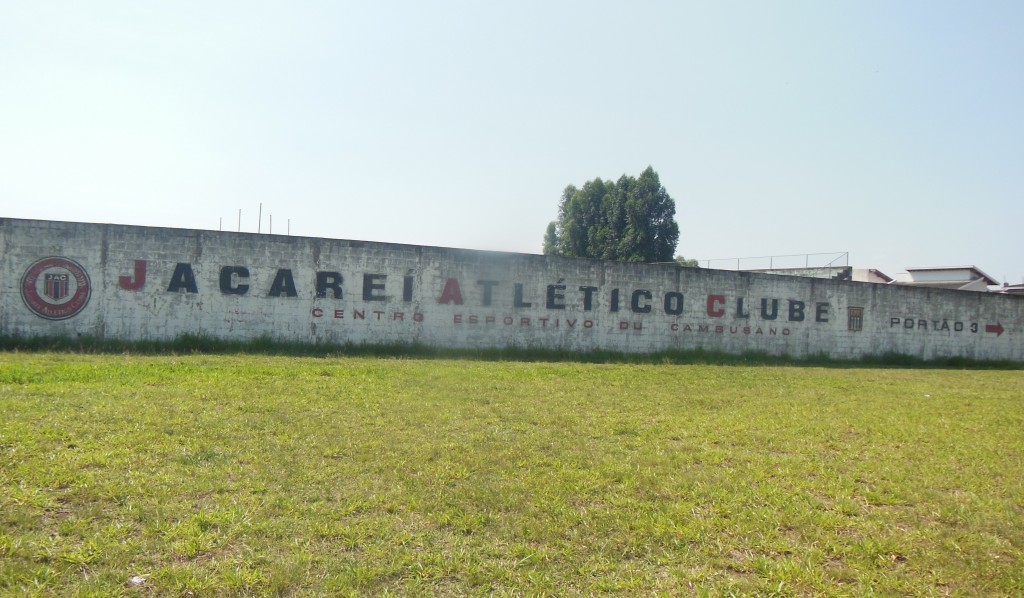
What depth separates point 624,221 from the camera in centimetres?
5138

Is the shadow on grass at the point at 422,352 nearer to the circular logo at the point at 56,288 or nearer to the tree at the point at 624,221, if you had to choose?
the circular logo at the point at 56,288

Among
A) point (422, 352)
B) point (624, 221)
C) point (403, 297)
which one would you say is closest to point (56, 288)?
point (403, 297)

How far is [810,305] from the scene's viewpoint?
23.1 meters

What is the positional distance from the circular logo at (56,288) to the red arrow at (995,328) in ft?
102

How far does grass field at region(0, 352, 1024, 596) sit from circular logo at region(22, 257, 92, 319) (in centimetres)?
681

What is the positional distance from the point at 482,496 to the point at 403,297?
531 inches

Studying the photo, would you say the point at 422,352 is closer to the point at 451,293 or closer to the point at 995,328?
the point at 451,293

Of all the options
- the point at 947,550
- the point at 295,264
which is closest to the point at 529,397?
the point at 947,550

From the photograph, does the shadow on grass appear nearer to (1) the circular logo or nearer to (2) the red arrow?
(1) the circular logo

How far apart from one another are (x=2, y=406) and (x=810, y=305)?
2246 centimetres

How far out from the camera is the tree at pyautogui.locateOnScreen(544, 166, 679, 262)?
164ft

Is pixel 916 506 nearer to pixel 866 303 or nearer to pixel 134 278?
pixel 134 278

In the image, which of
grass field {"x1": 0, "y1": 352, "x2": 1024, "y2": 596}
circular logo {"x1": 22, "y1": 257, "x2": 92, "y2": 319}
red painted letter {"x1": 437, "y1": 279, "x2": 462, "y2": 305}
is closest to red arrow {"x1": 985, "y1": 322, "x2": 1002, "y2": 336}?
grass field {"x1": 0, "y1": 352, "x2": 1024, "y2": 596}

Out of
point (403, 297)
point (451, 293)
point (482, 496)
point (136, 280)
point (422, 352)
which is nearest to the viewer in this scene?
point (482, 496)
